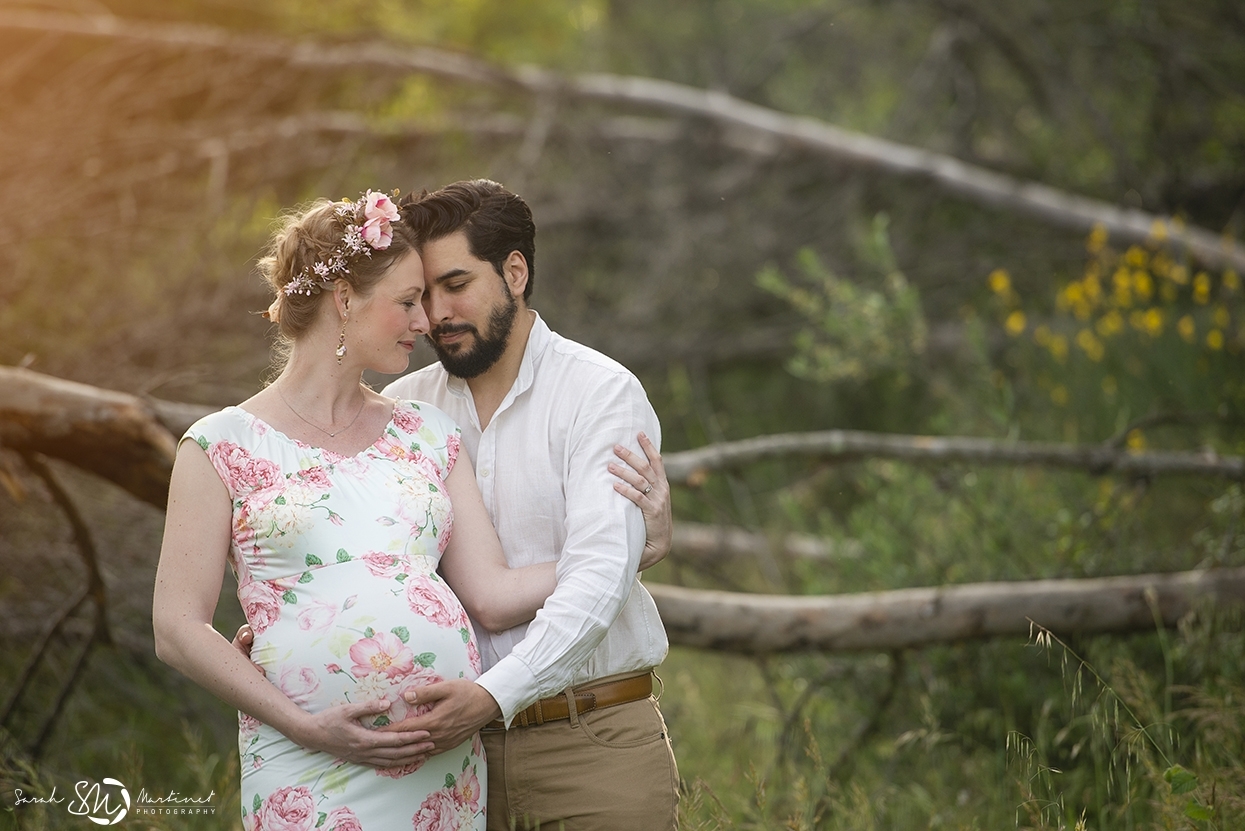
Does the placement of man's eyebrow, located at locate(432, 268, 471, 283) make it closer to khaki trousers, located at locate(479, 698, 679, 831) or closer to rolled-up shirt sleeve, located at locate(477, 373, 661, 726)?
rolled-up shirt sleeve, located at locate(477, 373, 661, 726)

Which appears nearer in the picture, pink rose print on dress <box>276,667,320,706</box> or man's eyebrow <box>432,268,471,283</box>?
pink rose print on dress <box>276,667,320,706</box>

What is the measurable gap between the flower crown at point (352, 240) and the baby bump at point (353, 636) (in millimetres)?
684

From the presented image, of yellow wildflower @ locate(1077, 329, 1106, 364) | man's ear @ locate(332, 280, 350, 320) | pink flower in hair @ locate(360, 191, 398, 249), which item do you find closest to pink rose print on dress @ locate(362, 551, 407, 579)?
man's ear @ locate(332, 280, 350, 320)

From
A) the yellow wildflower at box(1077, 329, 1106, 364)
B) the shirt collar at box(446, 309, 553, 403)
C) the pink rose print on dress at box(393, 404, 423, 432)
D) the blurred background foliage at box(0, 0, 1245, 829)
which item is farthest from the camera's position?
the yellow wildflower at box(1077, 329, 1106, 364)

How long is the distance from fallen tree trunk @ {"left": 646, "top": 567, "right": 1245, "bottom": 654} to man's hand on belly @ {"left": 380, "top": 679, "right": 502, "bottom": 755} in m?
1.73

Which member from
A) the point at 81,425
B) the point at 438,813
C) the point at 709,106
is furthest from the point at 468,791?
the point at 709,106

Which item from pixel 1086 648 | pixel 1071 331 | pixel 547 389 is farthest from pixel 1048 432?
pixel 547 389

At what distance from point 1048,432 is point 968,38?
3.45 meters

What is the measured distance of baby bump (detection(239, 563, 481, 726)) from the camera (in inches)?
90.7

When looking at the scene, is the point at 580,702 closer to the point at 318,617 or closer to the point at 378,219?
the point at 318,617

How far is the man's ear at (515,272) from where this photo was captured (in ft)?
9.23

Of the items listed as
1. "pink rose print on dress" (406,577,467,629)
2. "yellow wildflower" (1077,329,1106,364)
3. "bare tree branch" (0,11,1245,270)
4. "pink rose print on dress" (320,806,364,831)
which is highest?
"bare tree branch" (0,11,1245,270)

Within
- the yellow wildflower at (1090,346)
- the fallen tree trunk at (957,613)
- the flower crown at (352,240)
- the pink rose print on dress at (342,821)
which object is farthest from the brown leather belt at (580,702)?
the yellow wildflower at (1090,346)

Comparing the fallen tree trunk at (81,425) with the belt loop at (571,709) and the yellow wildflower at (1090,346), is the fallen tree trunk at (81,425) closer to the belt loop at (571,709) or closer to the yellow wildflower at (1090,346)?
the belt loop at (571,709)
